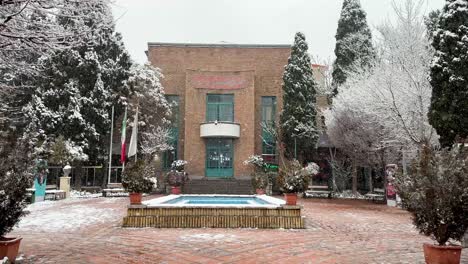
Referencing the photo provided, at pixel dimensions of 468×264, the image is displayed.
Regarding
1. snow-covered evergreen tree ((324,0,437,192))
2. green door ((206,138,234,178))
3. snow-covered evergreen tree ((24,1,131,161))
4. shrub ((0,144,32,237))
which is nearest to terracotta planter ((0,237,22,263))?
shrub ((0,144,32,237))

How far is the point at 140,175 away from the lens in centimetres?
1095

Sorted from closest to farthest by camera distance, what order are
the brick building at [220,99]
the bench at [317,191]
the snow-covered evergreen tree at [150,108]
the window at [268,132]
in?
the bench at [317,191] → the snow-covered evergreen tree at [150,108] → the brick building at [220,99] → the window at [268,132]

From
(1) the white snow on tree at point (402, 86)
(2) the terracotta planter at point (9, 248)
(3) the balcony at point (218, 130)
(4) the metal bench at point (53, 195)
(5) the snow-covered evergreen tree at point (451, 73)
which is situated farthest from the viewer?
(3) the balcony at point (218, 130)

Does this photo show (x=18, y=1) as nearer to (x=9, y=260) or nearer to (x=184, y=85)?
A: (x=9, y=260)

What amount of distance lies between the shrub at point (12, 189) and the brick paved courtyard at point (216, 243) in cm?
77

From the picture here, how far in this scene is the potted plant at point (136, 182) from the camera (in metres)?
10.8

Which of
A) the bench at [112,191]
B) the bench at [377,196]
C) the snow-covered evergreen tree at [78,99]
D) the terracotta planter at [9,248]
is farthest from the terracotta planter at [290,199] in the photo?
the snow-covered evergreen tree at [78,99]

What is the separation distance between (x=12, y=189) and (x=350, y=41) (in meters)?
23.0

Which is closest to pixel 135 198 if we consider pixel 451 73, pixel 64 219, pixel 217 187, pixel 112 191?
pixel 64 219

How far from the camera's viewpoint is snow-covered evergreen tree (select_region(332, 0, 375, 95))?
82.8 ft

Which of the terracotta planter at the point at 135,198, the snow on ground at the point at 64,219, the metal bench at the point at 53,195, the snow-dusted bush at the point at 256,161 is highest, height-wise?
the snow-dusted bush at the point at 256,161

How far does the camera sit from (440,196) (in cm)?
599

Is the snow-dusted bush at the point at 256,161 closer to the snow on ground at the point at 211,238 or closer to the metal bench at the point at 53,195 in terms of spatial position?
the metal bench at the point at 53,195

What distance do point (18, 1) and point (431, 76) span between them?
1282cm
